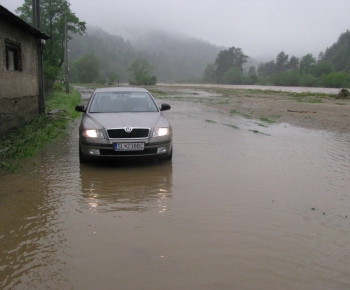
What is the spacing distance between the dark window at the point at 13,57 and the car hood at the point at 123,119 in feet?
20.6

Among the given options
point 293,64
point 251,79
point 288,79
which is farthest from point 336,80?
point 293,64

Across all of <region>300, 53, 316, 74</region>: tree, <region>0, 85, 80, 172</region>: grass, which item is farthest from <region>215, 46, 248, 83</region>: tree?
<region>0, 85, 80, 172</region>: grass

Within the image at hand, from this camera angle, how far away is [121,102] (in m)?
8.23

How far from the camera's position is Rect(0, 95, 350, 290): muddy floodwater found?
328cm

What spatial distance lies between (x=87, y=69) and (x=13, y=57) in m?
104

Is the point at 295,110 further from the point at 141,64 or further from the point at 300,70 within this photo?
the point at 141,64

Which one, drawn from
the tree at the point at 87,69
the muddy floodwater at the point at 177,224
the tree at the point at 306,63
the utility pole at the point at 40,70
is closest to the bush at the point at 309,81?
the tree at the point at 306,63

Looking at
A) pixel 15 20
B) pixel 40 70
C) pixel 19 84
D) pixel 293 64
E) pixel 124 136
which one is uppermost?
pixel 293 64

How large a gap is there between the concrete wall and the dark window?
0.64 feet

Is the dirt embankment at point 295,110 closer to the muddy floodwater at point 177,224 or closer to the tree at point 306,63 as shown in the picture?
the muddy floodwater at point 177,224

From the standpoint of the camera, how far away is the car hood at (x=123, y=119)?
691 cm

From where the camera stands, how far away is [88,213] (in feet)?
15.6

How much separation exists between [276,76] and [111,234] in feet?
359

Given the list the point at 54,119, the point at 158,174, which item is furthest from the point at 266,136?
the point at 54,119
